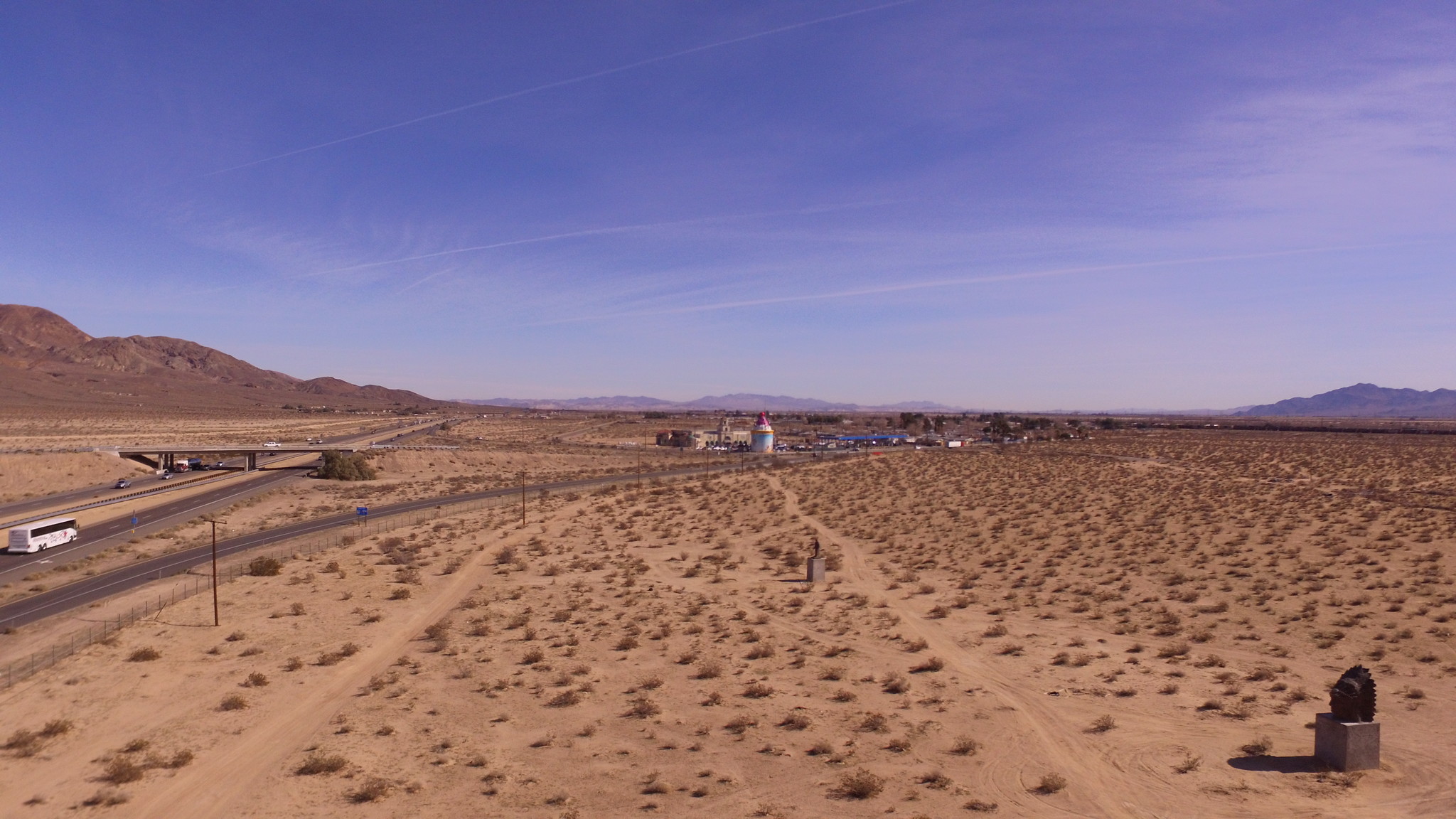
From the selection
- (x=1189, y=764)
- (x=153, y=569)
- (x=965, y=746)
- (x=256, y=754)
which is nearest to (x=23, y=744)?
(x=256, y=754)

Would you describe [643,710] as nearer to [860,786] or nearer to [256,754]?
[860,786]

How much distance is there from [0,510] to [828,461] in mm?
76245

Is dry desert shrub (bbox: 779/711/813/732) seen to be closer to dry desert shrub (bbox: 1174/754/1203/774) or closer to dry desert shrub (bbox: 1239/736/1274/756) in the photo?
dry desert shrub (bbox: 1174/754/1203/774)

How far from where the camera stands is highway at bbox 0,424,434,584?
4325 centimetres

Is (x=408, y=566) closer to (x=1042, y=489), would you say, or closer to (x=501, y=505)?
(x=501, y=505)

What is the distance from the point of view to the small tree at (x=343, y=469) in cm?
8625

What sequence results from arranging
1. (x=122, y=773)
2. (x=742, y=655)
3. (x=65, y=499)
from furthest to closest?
(x=65, y=499) < (x=742, y=655) < (x=122, y=773)

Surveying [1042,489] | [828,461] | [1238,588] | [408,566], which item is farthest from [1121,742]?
[828,461]

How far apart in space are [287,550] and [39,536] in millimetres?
14437

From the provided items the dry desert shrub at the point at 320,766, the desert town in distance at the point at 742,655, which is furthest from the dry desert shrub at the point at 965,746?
the dry desert shrub at the point at 320,766

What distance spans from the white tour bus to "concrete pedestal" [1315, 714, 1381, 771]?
58.9 metres

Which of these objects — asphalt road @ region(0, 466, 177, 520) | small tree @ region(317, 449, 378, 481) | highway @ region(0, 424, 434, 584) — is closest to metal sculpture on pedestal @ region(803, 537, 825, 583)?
highway @ region(0, 424, 434, 584)

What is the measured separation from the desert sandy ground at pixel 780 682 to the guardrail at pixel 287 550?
115cm

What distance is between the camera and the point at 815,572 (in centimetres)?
3616
